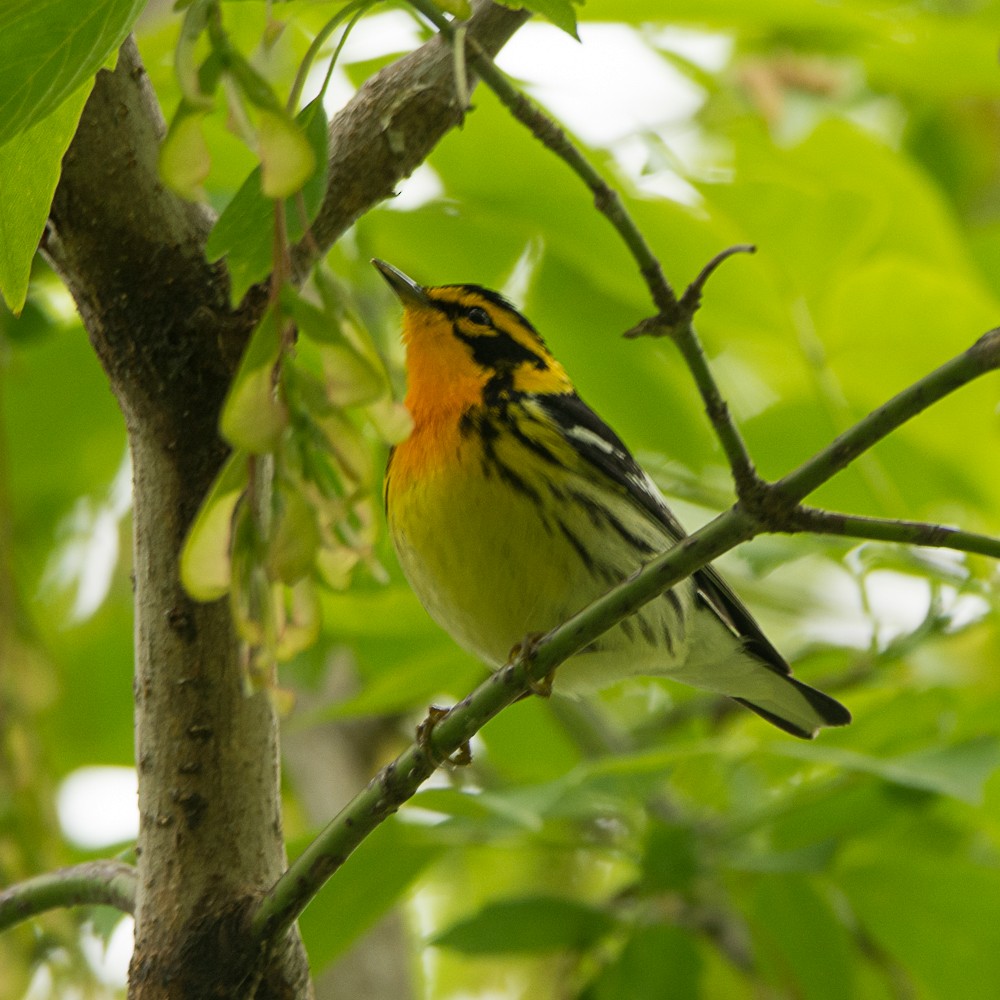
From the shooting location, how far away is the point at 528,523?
9.51ft

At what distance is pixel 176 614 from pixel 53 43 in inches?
33.3

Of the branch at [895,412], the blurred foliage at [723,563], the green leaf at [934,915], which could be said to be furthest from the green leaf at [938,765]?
the branch at [895,412]

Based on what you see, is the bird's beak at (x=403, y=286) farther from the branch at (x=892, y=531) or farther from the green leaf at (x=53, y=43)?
the green leaf at (x=53, y=43)

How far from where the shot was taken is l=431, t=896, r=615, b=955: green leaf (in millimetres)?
3033

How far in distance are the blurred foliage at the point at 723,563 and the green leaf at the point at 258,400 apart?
1423mm

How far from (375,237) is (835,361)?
1.12 m

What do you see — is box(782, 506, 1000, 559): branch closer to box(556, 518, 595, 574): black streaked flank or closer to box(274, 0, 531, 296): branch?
box(274, 0, 531, 296): branch

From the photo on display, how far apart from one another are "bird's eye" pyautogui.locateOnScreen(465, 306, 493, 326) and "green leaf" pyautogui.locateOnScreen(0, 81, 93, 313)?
7.11ft

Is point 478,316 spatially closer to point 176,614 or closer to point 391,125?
point 391,125

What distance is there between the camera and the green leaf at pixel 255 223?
1145 millimetres

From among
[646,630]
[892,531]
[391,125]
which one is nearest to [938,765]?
[646,630]

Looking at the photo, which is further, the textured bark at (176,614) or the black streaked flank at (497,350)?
the black streaked flank at (497,350)

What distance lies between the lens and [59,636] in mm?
4074

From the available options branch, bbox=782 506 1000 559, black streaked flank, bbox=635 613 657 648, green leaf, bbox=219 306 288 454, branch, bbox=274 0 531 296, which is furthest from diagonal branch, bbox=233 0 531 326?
black streaked flank, bbox=635 613 657 648
